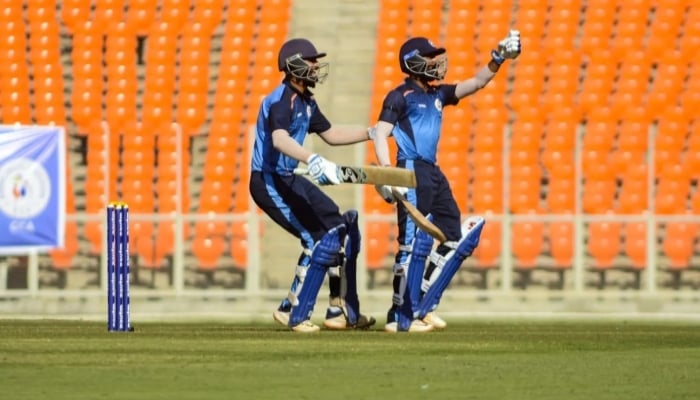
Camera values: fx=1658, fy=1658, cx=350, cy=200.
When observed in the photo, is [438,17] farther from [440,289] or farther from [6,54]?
[440,289]

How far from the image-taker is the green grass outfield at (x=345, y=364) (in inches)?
285

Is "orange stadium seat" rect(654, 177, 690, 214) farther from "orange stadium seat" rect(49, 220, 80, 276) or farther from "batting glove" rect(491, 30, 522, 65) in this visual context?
"orange stadium seat" rect(49, 220, 80, 276)

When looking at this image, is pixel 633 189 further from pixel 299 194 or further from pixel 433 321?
pixel 299 194

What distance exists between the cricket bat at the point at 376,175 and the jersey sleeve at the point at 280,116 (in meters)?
0.33

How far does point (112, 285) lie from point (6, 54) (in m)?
8.09

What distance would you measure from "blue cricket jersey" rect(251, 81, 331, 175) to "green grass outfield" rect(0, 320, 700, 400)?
114 centimetres

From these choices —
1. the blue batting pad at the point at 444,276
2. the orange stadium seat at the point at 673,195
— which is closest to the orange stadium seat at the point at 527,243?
the orange stadium seat at the point at 673,195

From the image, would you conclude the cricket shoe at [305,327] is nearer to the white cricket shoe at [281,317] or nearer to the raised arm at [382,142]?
the white cricket shoe at [281,317]

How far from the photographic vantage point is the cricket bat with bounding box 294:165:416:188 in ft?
34.8

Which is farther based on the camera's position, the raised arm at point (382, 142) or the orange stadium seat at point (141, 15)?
the orange stadium seat at point (141, 15)

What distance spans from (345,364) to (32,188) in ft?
25.0

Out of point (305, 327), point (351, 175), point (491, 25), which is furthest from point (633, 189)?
point (351, 175)

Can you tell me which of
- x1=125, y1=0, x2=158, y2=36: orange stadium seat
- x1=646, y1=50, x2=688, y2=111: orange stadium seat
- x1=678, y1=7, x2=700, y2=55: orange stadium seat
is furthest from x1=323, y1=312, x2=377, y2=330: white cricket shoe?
x1=125, y1=0, x2=158, y2=36: orange stadium seat

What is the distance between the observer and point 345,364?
852cm
